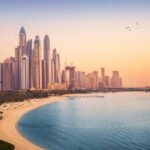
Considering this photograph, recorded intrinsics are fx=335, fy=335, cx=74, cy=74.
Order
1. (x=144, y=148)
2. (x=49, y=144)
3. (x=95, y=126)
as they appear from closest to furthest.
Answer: (x=144, y=148)
(x=49, y=144)
(x=95, y=126)

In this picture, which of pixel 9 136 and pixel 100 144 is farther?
pixel 9 136

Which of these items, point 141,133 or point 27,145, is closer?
point 27,145

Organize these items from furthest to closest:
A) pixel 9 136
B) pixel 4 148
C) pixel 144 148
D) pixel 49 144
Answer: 1. pixel 9 136
2. pixel 49 144
3. pixel 144 148
4. pixel 4 148

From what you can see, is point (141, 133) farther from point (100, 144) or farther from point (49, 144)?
point (49, 144)

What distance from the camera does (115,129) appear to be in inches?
2522

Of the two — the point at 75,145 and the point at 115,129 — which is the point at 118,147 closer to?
the point at 75,145

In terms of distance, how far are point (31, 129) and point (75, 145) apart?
19.1 meters

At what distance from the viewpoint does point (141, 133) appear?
59.1 meters

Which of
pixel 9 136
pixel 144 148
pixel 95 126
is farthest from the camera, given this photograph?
pixel 95 126

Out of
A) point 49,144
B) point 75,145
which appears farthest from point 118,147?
point 49,144

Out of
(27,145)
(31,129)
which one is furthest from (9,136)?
(31,129)

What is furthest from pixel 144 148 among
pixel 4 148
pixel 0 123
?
pixel 0 123

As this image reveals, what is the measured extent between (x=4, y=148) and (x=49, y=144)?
9.74 m

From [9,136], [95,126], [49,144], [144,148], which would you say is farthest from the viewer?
[95,126]
